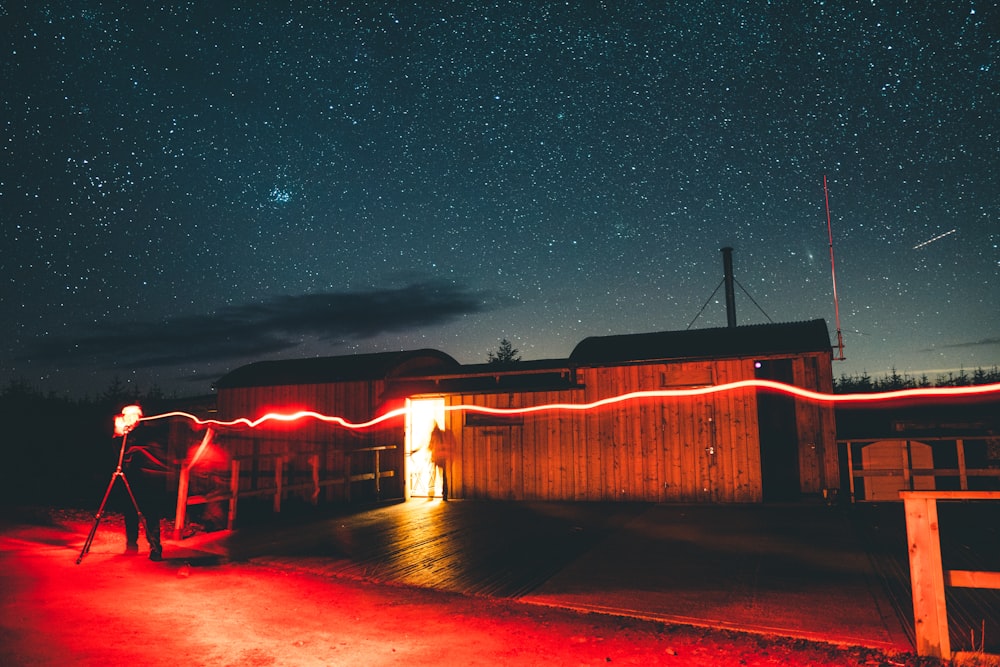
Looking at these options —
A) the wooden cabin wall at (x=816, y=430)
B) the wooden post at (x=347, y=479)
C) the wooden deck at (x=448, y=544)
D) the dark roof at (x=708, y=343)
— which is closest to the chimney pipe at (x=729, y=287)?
the dark roof at (x=708, y=343)

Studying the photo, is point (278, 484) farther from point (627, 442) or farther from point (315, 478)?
point (627, 442)

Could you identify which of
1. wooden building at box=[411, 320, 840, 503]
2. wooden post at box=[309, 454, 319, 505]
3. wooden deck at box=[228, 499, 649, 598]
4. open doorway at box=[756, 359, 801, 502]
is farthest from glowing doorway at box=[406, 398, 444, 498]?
open doorway at box=[756, 359, 801, 502]

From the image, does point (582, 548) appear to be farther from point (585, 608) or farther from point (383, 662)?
point (383, 662)

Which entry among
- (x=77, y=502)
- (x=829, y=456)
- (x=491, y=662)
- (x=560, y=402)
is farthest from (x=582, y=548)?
(x=77, y=502)

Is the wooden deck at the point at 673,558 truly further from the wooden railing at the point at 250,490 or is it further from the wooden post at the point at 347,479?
the wooden post at the point at 347,479

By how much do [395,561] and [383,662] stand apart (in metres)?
3.43

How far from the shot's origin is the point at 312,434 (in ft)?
53.8

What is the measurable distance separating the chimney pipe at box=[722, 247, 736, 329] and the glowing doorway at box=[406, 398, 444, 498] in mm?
12621

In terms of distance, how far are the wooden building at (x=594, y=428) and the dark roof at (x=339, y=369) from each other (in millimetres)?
100

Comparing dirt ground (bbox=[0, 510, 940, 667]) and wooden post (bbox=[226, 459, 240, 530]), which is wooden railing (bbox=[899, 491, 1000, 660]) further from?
wooden post (bbox=[226, 459, 240, 530])

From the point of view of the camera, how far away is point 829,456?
40.9ft

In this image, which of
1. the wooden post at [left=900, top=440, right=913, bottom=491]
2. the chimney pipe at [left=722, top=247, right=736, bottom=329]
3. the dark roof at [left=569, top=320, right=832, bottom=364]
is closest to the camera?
the wooden post at [left=900, top=440, right=913, bottom=491]

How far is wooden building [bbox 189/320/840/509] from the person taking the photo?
12797 mm

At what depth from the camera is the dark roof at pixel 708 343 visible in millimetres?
13062
